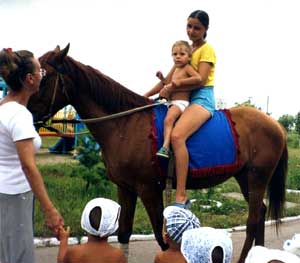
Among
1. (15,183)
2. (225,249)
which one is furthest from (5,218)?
(225,249)

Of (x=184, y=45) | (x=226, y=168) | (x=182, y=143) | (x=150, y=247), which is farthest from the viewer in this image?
(x=150, y=247)

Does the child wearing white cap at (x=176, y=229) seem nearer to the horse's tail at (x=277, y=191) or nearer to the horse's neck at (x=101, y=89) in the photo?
the horse's neck at (x=101, y=89)

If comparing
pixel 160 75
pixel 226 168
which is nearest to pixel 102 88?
pixel 160 75

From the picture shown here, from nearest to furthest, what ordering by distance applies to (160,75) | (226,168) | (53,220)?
(53,220)
(226,168)
(160,75)

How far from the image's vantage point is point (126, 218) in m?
5.05

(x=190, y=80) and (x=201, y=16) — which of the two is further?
(x=201, y=16)

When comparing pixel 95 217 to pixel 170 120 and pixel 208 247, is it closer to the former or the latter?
pixel 208 247

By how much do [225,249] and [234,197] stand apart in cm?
809

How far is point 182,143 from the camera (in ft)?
15.7

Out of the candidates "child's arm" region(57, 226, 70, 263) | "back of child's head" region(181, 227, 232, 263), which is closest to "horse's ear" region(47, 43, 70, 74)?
"child's arm" region(57, 226, 70, 263)

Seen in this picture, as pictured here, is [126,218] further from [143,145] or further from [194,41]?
[194,41]

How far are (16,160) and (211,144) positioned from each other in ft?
7.85

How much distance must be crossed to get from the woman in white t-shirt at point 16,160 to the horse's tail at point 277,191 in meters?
3.51

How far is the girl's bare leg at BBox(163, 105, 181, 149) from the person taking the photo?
15.5 feet
